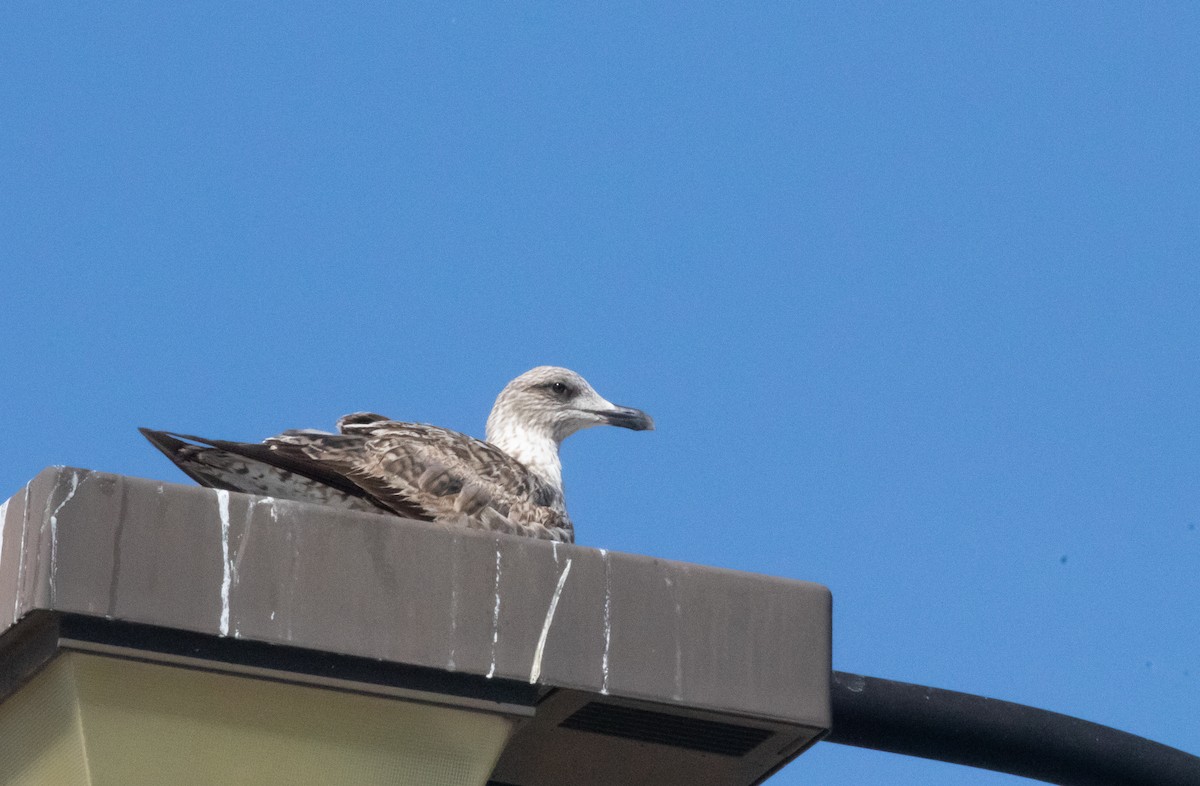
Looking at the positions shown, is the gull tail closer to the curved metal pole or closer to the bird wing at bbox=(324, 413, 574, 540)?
the bird wing at bbox=(324, 413, 574, 540)

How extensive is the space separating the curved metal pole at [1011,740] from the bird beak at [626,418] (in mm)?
4779

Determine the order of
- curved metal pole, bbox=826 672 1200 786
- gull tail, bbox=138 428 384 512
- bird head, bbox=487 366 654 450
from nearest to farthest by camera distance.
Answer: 1. curved metal pole, bbox=826 672 1200 786
2. gull tail, bbox=138 428 384 512
3. bird head, bbox=487 366 654 450

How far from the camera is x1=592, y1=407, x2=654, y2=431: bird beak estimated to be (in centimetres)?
875

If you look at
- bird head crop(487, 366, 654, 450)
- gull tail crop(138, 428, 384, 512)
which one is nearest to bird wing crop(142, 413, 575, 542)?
gull tail crop(138, 428, 384, 512)

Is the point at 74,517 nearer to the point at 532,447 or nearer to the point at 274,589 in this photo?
the point at 274,589

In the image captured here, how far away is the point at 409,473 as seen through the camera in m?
6.60

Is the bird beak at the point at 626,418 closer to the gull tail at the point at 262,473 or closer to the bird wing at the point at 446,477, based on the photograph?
the bird wing at the point at 446,477

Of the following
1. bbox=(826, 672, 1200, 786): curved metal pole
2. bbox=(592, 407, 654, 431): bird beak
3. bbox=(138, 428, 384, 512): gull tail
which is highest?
bbox=(592, 407, 654, 431): bird beak

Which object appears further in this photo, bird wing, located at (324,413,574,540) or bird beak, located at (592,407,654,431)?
bird beak, located at (592,407,654,431)

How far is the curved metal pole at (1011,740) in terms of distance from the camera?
3.91 meters

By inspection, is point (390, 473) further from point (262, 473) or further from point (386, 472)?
point (262, 473)

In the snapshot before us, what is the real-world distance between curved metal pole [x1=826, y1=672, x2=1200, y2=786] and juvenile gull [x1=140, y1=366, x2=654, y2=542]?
2734 mm

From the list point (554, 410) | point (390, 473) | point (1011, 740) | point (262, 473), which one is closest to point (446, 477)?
point (390, 473)

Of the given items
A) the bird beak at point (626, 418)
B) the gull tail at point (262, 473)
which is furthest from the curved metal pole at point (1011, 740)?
the bird beak at point (626, 418)
